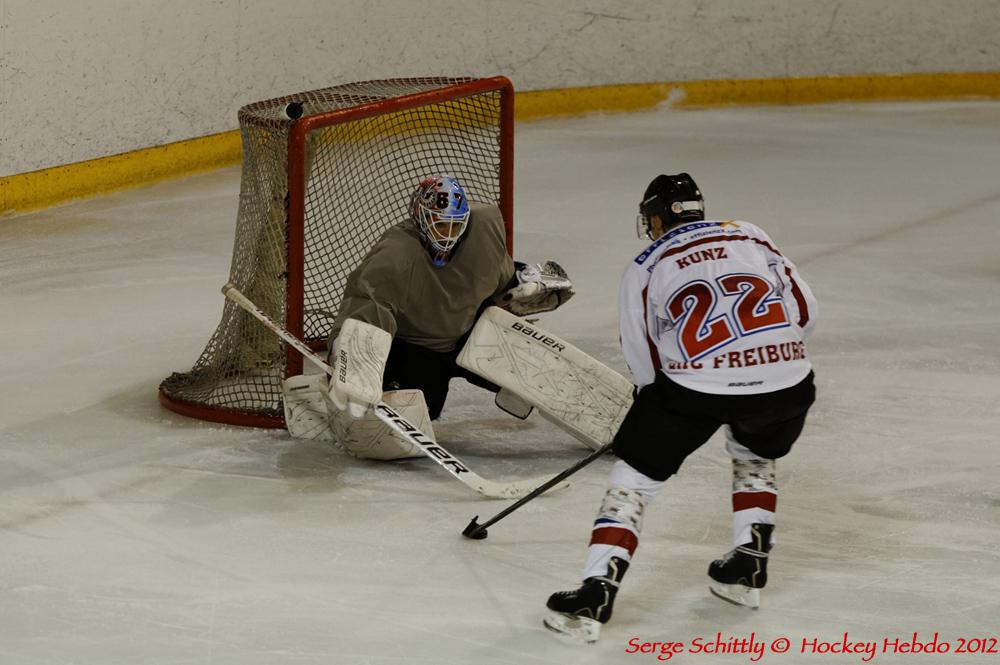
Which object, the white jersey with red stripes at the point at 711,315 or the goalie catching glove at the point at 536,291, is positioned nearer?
the white jersey with red stripes at the point at 711,315

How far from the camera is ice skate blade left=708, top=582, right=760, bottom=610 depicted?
2.81 metres

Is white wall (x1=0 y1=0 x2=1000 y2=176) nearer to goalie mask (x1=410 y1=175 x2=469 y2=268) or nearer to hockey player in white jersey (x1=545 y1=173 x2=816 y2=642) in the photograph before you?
goalie mask (x1=410 y1=175 x2=469 y2=268)

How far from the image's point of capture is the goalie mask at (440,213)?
3527 millimetres

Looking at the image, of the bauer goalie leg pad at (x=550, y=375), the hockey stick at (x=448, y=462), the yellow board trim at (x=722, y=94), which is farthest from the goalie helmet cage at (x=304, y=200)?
the yellow board trim at (x=722, y=94)

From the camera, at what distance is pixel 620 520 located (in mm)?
2611

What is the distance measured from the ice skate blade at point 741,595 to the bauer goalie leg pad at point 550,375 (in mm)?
853

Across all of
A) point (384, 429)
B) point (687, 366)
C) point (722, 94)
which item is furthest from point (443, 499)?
point (722, 94)

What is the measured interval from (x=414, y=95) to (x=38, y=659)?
6.93 ft

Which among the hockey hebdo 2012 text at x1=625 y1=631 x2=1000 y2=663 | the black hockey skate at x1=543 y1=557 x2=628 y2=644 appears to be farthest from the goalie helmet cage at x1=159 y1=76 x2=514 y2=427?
the hockey hebdo 2012 text at x1=625 y1=631 x2=1000 y2=663

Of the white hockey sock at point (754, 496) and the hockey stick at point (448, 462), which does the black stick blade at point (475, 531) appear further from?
the white hockey sock at point (754, 496)

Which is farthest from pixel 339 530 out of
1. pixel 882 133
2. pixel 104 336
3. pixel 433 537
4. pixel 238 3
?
pixel 882 133

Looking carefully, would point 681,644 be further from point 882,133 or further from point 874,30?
point 874,30

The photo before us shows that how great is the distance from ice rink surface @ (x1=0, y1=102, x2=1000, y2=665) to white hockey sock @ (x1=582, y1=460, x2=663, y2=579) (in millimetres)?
169

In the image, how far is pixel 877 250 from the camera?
18.8 feet
